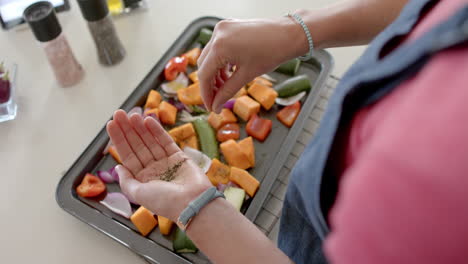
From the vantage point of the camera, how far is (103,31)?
3.19 ft

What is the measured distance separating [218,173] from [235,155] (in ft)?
0.18

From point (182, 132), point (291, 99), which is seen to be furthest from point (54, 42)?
point (291, 99)

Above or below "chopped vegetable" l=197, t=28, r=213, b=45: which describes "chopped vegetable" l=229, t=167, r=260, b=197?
below

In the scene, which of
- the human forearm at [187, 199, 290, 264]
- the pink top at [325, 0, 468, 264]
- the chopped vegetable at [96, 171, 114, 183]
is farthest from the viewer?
the chopped vegetable at [96, 171, 114, 183]

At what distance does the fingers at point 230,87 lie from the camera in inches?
26.1

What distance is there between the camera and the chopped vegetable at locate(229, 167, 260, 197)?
768 mm

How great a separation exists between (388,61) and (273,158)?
53 centimetres

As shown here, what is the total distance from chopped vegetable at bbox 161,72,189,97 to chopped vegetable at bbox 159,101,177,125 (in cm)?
5

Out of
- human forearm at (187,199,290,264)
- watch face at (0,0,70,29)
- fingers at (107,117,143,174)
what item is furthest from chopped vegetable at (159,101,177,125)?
watch face at (0,0,70,29)

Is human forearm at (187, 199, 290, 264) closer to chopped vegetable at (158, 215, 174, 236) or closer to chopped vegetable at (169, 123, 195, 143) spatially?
chopped vegetable at (158, 215, 174, 236)

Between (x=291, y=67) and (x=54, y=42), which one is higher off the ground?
(x=54, y=42)

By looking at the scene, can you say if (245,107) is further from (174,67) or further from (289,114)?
(174,67)

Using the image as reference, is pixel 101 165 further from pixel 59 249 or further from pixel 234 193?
pixel 234 193

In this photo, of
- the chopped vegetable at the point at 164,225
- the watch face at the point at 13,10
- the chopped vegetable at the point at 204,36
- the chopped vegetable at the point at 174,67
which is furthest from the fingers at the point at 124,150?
the watch face at the point at 13,10
